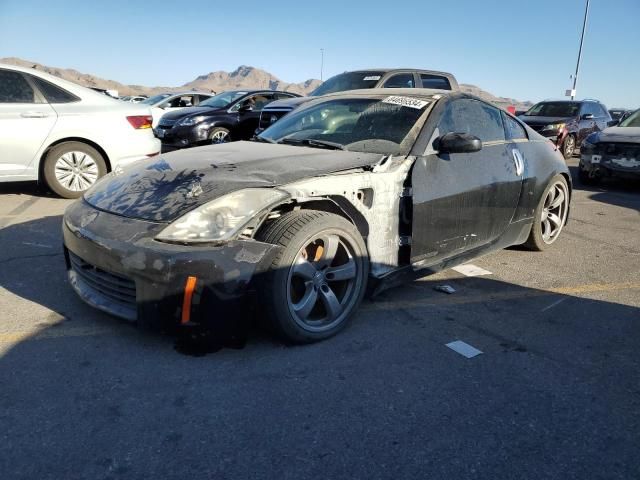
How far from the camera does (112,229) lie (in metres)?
2.81

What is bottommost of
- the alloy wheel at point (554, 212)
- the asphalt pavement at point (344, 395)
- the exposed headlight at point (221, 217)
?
the asphalt pavement at point (344, 395)

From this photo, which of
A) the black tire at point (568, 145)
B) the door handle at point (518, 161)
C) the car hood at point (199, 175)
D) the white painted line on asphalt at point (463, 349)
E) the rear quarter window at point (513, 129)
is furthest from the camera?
the black tire at point (568, 145)

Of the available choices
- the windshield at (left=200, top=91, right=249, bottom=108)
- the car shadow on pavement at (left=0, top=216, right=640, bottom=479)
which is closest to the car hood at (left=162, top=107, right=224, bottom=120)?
the windshield at (left=200, top=91, right=249, bottom=108)

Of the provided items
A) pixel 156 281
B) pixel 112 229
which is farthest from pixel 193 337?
pixel 112 229

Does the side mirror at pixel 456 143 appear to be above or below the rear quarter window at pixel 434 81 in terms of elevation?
below

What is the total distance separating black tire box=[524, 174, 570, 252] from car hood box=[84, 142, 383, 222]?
2.08 metres

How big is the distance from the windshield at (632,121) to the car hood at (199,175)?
8254 mm

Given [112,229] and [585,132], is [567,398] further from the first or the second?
[585,132]

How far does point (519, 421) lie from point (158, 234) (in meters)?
1.93

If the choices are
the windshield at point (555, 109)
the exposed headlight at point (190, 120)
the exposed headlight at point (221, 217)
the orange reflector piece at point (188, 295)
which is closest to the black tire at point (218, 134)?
the exposed headlight at point (190, 120)

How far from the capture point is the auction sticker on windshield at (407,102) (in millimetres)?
3807

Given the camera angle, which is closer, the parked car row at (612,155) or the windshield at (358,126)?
the windshield at (358,126)

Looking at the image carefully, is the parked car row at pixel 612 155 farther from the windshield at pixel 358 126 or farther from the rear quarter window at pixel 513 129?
→ the windshield at pixel 358 126

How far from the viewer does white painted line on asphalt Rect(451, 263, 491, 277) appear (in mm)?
4309
